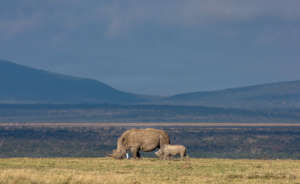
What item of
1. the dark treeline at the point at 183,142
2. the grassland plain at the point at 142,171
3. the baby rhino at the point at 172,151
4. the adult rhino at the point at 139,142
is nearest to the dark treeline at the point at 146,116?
the dark treeline at the point at 183,142

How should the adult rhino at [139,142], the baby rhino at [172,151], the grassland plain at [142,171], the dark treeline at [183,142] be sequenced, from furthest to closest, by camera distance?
the dark treeline at [183,142] → the adult rhino at [139,142] → the baby rhino at [172,151] → the grassland plain at [142,171]

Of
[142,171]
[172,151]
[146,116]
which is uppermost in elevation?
[146,116]

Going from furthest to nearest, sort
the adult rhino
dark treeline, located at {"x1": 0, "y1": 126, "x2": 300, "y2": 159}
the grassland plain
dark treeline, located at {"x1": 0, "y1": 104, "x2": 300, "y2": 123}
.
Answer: dark treeline, located at {"x1": 0, "y1": 104, "x2": 300, "y2": 123} < dark treeline, located at {"x1": 0, "y1": 126, "x2": 300, "y2": 159} < the adult rhino < the grassland plain

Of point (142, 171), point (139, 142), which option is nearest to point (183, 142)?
point (139, 142)

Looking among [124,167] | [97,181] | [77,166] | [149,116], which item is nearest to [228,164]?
[124,167]

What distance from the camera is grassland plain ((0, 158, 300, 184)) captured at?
73.3 feet

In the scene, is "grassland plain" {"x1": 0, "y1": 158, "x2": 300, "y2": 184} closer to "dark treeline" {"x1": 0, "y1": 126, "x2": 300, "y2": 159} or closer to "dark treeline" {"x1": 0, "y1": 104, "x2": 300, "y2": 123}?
"dark treeline" {"x1": 0, "y1": 126, "x2": 300, "y2": 159}

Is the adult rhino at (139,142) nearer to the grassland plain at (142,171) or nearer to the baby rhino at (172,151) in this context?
the baby rhino at (172,151)

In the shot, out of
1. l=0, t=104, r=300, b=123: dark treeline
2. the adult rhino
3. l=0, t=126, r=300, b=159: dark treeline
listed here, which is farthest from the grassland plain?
l=0, t=104, r=300, b=123: dark treeline

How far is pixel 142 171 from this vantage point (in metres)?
26.8

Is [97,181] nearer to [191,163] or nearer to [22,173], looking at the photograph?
[22,173]

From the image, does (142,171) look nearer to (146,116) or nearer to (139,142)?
(139,142)

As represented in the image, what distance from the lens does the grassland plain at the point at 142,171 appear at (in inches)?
880

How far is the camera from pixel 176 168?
91.8 feet
